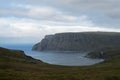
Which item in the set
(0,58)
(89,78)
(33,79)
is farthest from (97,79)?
(0,58)

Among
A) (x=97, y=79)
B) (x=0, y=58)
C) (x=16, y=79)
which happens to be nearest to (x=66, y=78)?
(x=97, y=79)

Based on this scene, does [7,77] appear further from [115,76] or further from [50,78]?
[115,76]

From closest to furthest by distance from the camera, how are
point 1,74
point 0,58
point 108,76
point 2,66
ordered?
1. point 1,74
2. point 108,76
3. point 2,66
4. point 0,58

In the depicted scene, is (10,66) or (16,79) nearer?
(16,79)

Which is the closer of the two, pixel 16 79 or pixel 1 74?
pixel 16 79

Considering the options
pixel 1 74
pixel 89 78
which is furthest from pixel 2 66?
pixel 89 78

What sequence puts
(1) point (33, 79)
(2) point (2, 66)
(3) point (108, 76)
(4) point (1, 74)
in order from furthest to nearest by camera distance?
1. (2) point (2, 66)
2. (3) point (108, 76)
3. (4) point (1, 74)
4. (1) point (33, 79)

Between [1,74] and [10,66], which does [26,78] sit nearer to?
[1,74]

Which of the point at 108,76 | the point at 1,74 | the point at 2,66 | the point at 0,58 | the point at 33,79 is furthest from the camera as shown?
the point at 0,58

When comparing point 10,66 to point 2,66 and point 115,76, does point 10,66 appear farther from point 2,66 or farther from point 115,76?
point 115,76
